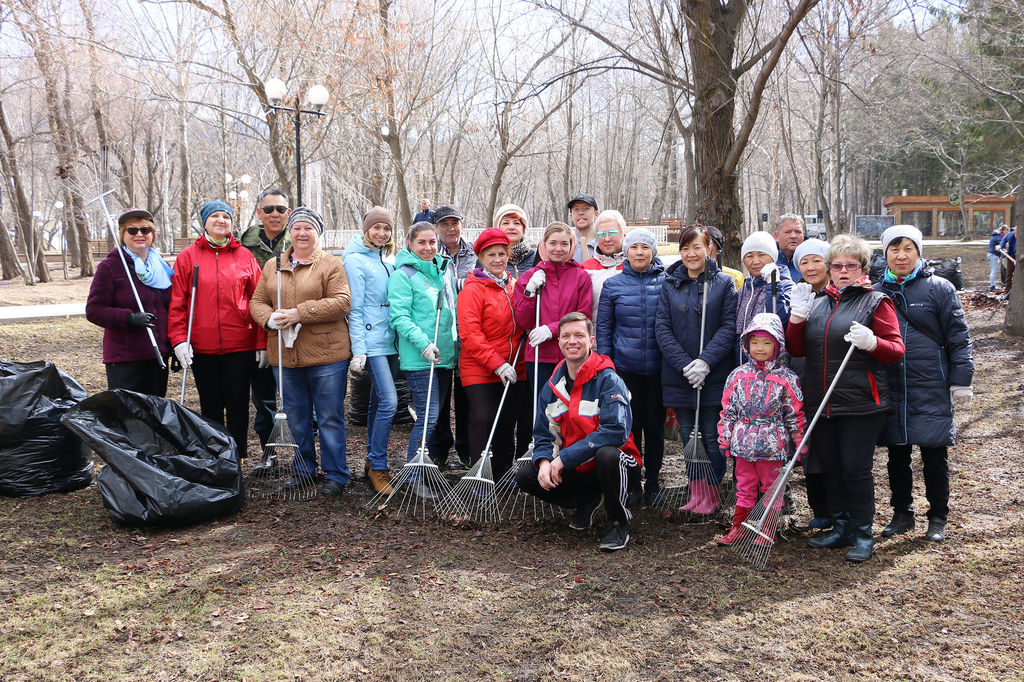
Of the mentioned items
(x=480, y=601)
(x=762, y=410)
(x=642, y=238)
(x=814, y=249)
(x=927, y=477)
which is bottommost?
(x=480, y=601)

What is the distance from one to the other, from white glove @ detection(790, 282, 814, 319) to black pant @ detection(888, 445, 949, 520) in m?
0.88

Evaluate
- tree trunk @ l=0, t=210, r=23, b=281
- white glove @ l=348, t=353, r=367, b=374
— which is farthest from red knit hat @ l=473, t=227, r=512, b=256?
tree trunk @ l=0, t=210, r=23, b=281

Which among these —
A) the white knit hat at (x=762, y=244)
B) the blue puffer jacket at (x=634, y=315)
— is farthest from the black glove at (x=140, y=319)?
the white knit hat at (x=762, y=244)

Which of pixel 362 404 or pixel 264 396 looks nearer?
pixel 264 396

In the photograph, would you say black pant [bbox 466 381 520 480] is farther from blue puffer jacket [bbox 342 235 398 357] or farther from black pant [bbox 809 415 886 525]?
black pant [bbox 809 415 886 525]

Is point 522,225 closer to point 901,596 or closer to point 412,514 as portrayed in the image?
point 412,514

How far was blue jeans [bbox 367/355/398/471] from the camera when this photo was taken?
470cm

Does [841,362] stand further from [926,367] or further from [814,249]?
[814,249]

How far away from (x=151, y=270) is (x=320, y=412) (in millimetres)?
1540

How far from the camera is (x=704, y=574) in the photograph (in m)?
3.56

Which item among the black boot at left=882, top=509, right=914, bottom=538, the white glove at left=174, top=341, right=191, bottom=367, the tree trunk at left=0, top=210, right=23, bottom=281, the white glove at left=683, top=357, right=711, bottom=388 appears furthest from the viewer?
the tree trunk at left=0, top=210, right=23, bottom=281

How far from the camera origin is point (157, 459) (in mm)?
4129

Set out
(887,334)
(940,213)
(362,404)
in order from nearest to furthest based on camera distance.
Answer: (887,334)
(362,404)
(940,213)

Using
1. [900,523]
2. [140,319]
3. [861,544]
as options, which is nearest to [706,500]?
[861,544]
